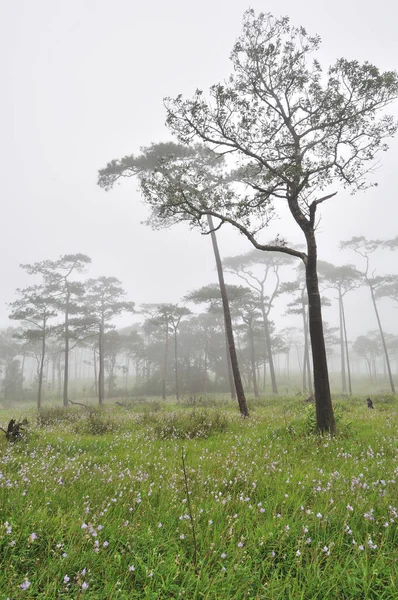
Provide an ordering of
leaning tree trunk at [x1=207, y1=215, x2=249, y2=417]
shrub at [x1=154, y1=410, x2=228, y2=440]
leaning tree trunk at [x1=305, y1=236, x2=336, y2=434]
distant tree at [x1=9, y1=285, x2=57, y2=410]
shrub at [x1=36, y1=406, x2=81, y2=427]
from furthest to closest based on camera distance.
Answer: distant tree at [x1=9, y1=285, x2=57, y2=410], leaning tree trunk at [x1=207, y1=215, x2=249, y2=417], shrub at [x1=36, y1=406, x2=81, y2=427], shrub at [x1=154, y1=410, x2=228, y2=440], leaning tree trunk at [x1=305, y1=236, x2=336, y2=434]

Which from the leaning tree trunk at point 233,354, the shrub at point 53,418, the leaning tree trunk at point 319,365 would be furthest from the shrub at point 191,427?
the shrub at point 53,418

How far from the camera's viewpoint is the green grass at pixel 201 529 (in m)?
2.21

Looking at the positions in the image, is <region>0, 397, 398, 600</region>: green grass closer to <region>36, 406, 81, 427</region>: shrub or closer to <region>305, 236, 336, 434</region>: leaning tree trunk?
<region>305, 236, 336, 434</region>: leaning tree trunk

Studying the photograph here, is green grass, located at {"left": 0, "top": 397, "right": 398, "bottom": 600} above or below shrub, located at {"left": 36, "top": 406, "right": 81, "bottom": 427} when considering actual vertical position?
above

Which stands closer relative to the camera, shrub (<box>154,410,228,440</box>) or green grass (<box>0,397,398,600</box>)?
green grass (<box>0,397,398,600</box>)

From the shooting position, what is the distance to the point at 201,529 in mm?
2996

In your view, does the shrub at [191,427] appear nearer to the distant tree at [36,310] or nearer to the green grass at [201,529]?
the green grass at [201,529]

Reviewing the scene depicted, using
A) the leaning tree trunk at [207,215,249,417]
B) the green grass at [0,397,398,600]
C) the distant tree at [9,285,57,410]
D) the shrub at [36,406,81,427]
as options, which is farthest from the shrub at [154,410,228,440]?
the distant tree at [9,285,57,410]

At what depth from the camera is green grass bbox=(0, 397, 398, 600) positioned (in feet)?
7.27

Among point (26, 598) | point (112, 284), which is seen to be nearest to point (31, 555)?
point (26, 598)

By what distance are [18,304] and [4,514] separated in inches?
1166

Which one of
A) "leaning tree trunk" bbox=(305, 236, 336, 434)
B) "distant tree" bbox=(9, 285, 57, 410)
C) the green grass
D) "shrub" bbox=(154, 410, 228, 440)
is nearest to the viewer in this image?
the green grass

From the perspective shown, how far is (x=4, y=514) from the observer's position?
277 centimetres

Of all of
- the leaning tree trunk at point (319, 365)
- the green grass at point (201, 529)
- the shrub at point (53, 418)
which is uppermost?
the leaning tree trunk at point (319, 365)
